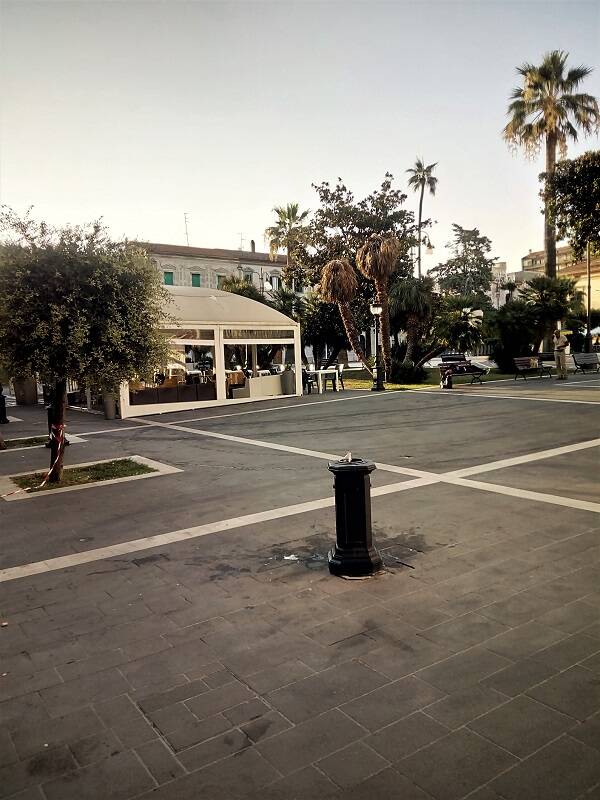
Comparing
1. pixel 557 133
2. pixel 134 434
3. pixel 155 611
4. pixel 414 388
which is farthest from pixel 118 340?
pixel 557 133

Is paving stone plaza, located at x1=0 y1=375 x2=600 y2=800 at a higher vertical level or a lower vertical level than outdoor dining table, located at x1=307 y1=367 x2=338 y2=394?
lower

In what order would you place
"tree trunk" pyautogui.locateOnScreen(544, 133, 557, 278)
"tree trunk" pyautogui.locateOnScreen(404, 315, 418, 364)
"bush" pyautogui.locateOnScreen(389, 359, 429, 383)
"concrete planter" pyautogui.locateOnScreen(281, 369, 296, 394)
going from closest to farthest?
"concrete planter" pyautogui.locateOnScreen(281, 369, 296, 394) → "bush" pyautogui.locateOnScreen(389, 359, 429, 383) → "tree trunk" pyautogui.locateOnScreen(404, 315, 418, 364) → "tree trunk" pyautogui.locateOnScreen(544, 133, 557, 278)

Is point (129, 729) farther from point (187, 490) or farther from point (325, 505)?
point (187, 490)

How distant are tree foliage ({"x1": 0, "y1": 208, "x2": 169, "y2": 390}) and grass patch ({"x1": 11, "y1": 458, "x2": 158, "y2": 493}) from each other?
1530mm

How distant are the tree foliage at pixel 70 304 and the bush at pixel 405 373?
18.2 metres

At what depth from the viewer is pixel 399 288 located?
27.7 metres

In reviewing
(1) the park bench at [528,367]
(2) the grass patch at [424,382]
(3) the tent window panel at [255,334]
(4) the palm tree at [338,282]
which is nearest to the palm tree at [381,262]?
(4) the palm tree at [338,282]

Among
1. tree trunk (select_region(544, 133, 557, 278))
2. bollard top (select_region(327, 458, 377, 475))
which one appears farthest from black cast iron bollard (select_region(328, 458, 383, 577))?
tree trunk (select_region(544, 133, 557, 278))

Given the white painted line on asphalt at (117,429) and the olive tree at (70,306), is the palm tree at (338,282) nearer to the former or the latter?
the white painted line on asphalt at (117,429)

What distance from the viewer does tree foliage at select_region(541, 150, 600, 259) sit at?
61.0 ft

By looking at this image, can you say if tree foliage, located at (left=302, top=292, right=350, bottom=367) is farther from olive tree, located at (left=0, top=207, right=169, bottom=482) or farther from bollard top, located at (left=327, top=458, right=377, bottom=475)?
bollard top, located at (left=327, top=458, right=377, bottom=475)

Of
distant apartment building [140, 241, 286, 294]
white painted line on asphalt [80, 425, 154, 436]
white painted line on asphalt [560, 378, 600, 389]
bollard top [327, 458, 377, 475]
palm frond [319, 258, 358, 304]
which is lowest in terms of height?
white painted line on asphalt [80, 425, 154, 436]

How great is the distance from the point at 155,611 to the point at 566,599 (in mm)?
3001

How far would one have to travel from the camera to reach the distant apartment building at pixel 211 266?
2031 inches
